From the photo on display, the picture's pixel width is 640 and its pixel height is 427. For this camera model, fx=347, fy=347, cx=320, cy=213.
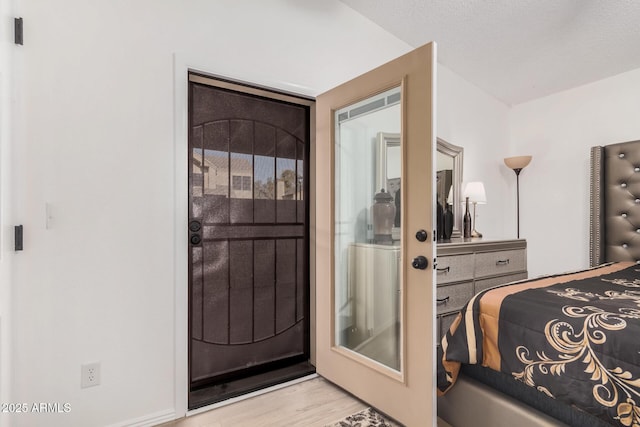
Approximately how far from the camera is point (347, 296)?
7.39 ft

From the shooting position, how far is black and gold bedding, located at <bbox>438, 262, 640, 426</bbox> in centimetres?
112

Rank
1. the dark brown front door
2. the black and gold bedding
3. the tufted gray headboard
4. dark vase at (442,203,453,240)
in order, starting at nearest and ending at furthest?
the black and gold bedding, the dark brown front door, the tufted gray headboard, dark vase at (442,203,453,240)

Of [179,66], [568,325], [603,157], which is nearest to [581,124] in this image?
[603,157]

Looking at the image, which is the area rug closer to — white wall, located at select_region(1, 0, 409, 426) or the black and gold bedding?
the black and gold bedding

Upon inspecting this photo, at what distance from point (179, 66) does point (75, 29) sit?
470 millimetres

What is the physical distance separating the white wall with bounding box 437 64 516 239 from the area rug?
2204mm

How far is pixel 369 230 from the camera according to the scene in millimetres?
2117

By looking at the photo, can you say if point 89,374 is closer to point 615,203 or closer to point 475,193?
point 475,193

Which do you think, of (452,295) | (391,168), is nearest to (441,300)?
(452,295)

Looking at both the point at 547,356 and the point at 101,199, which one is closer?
the point at 547,356

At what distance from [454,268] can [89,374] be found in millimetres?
2222

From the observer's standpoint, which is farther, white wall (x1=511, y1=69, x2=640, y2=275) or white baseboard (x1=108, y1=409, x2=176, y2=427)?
white wall (x1=511, y1=69, x2=640, y2=275)

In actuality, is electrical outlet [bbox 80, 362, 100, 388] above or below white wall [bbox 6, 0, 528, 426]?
below

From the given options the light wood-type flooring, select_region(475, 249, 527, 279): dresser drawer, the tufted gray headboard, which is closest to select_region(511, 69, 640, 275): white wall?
the tufted gray headboard
